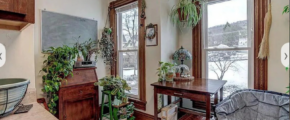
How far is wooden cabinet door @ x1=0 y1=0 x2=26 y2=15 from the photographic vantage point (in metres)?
0.96

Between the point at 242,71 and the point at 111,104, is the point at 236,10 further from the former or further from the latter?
the point at 111,104

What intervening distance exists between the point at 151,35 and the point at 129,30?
63 centimetres

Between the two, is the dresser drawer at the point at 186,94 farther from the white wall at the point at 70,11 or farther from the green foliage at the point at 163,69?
the white wall at the point at 70,11

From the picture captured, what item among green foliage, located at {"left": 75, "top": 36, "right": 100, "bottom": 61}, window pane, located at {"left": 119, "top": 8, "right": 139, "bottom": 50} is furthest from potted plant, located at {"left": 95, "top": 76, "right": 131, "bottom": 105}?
window pane, located at {"left": 119, "top": 8, "right": 139, "bottom": 50}

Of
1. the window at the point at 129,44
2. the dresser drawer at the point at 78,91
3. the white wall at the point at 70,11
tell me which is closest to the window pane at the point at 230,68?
the window at the point at 129,44

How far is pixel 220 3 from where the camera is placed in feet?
7.13

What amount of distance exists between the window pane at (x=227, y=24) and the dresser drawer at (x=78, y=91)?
1974 millimetres

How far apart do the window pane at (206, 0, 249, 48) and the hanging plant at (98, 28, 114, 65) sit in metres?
1.73

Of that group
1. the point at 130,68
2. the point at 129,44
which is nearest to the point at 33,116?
the point at 130,68

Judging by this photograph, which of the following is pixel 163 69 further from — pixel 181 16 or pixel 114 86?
pixel 181 16

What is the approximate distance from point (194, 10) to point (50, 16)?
2.19m

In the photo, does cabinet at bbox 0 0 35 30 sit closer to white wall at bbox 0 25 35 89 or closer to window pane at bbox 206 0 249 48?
white wall at bbox 0 25 35 89

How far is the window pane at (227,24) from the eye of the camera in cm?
199

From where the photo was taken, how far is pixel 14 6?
3.27 ft
